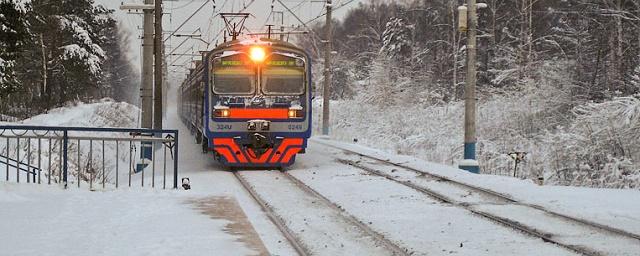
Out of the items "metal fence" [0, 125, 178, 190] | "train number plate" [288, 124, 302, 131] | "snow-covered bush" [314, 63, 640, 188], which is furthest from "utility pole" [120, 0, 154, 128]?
"snow-covered bush" [314, 63, 640, 188]

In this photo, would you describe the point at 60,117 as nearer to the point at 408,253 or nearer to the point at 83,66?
the point at 83,66

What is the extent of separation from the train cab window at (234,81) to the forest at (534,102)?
23.2 ft

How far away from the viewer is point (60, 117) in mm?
32188

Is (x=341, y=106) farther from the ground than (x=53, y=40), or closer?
closer

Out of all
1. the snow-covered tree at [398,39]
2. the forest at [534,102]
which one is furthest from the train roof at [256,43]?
the snow-covered tree at [398,39]

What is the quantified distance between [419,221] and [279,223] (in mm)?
1777

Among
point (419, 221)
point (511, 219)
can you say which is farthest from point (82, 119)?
point (511, 219)

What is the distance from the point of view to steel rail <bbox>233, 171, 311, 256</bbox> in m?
7.31

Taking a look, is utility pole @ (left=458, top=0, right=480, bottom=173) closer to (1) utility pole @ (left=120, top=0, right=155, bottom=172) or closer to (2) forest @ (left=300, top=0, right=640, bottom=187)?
(2) forest @ (left=300, top=0, right=640, bottom=187)

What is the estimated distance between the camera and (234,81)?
15977mm

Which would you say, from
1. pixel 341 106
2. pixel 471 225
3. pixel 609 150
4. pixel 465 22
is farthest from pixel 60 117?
pixel 471 225

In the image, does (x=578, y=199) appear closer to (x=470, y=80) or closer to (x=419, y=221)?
(x=419, y=221)

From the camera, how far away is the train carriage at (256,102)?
15.6 meters

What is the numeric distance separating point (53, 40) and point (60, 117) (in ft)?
39.8
